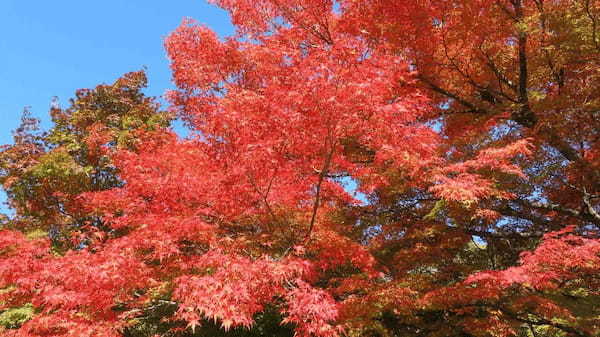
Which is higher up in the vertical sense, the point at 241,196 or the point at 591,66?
the point at 591,66

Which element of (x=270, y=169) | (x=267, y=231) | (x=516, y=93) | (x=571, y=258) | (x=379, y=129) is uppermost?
(x=516, y=93)

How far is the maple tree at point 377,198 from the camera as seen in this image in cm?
631

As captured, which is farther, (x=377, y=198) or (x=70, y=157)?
(x=70, y=157)

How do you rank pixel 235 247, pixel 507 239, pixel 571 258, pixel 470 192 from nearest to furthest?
pixel 571 258 → pixel 470 192 → pixel 235 247 → pixel 507 239

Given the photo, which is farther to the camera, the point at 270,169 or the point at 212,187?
the point at 212,187

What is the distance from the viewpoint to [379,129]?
6.96 m

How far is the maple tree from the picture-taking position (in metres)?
6.31

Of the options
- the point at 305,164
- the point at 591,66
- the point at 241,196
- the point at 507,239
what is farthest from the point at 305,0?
the point at 507,239

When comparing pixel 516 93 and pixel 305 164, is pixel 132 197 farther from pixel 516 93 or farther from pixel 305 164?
pixel 516 93

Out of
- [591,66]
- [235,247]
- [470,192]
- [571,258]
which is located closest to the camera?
[571,258]

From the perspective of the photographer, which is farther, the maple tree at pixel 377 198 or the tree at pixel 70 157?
the tree at pixel 70 157

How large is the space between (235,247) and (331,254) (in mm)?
1896

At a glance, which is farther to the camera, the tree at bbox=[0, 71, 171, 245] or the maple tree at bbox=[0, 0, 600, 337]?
the tree at bbox=[0, 71, 171, 245]

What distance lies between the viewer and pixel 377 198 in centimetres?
959
